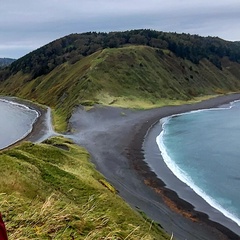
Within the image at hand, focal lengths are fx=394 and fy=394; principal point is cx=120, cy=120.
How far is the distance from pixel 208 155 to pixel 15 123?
63750 mm

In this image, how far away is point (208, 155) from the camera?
200ft

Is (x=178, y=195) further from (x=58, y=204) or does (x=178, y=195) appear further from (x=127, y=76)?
(x=127, y=76)

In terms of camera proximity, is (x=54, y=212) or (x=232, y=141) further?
(x=232, y=141)

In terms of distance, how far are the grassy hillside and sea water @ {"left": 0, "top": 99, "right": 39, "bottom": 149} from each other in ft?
26.0

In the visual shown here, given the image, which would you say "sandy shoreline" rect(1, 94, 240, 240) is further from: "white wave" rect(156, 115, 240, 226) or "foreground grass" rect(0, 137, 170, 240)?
"foreground grass" rect(0, 137, 170, 240)

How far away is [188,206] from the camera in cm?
3816

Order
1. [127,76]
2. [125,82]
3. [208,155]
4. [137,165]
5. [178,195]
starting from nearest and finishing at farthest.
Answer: [178,195]
[137,165]
[208,155]
[125,82]
[127,76]

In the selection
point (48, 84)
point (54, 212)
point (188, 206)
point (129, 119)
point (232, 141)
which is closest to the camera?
point (54, 212)

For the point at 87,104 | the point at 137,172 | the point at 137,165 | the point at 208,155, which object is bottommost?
the point at 208,155

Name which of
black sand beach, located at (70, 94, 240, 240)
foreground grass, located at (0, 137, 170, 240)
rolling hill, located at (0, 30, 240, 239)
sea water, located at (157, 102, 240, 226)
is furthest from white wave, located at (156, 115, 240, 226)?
foreground grass, located at (0, 137, 170, 240)

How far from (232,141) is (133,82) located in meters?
64.4

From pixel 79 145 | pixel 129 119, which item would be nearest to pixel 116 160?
pixel 79 145

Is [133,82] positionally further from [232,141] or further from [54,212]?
[54,212]

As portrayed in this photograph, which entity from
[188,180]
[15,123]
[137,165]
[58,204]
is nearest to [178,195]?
[188,180]
